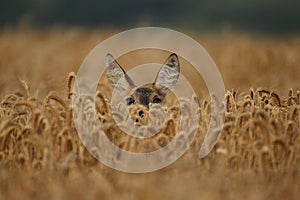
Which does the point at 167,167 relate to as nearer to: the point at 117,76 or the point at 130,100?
the point at 130,100

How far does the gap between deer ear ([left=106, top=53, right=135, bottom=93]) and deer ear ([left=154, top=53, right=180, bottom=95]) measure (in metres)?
0.25

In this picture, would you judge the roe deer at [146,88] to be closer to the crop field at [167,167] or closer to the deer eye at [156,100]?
the deer eye at [156,100]

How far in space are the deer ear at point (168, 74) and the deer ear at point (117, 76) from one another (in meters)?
0.25

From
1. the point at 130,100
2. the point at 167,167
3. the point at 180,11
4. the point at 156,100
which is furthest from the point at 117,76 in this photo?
the point at 180,11

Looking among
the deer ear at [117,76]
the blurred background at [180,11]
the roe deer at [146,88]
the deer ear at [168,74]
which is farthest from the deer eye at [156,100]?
the blurred background at [180,11]

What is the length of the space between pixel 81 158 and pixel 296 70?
558 centimetres

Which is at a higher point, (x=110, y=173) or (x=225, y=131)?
(x=225, y=131)

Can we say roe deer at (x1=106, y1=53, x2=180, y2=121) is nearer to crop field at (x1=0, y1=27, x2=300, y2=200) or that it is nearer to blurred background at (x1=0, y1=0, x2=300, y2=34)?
crop field at (x1=0, y1=27, x2=300, y2=200)

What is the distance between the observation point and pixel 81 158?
17.9 ft

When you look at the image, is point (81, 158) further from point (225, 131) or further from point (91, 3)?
point (91, 3)

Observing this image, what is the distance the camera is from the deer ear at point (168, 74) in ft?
24.8

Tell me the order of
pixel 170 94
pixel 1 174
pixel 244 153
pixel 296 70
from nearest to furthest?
pixel 1 174 < pixel 244 153 < pixel 170 94 < pixel 296 70

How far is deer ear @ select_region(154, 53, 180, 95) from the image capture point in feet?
24.8

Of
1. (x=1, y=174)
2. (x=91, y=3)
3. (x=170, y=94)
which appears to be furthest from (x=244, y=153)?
(x=91, y=3)
